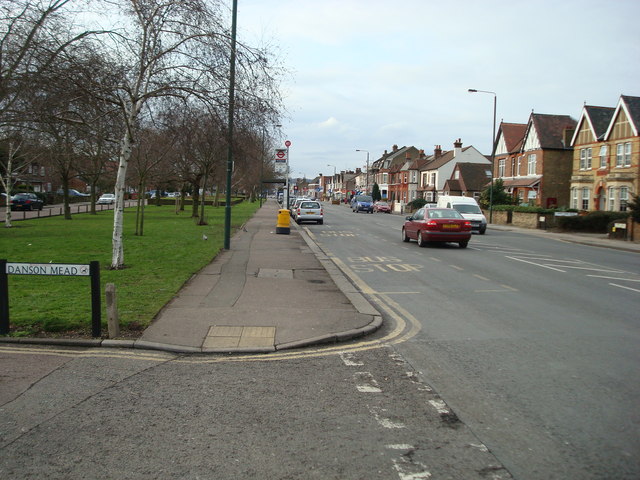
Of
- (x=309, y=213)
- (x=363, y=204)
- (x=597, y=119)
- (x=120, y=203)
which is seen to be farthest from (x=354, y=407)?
(x=363, y=204)

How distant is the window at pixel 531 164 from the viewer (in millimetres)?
50000

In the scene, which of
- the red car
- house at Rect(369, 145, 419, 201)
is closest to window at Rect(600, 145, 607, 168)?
the red car

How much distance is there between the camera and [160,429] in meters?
4.23

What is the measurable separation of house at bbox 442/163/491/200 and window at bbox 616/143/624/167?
86.1ft

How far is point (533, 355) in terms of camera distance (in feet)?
20.9

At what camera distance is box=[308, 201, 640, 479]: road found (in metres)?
3.97

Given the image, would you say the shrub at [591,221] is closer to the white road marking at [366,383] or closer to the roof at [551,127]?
the roof at [551,127]

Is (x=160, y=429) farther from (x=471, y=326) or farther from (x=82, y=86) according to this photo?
(x=82, y=86)

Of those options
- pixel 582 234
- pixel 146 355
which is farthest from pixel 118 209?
pixel 582 234

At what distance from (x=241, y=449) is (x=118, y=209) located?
30.8ft

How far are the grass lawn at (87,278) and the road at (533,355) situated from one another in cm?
404

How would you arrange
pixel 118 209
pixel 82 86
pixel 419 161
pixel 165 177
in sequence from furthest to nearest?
pixel 419 161 < pixel 165 177 < pixel 118 209 < pixel 82 86

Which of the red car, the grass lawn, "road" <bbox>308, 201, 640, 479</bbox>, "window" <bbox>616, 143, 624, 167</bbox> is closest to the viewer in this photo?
"road" <bbox>308, 201, 640, 479</bbox>

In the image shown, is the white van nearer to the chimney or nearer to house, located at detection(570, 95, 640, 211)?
house, located at detection(570, 95, 640, 211)
